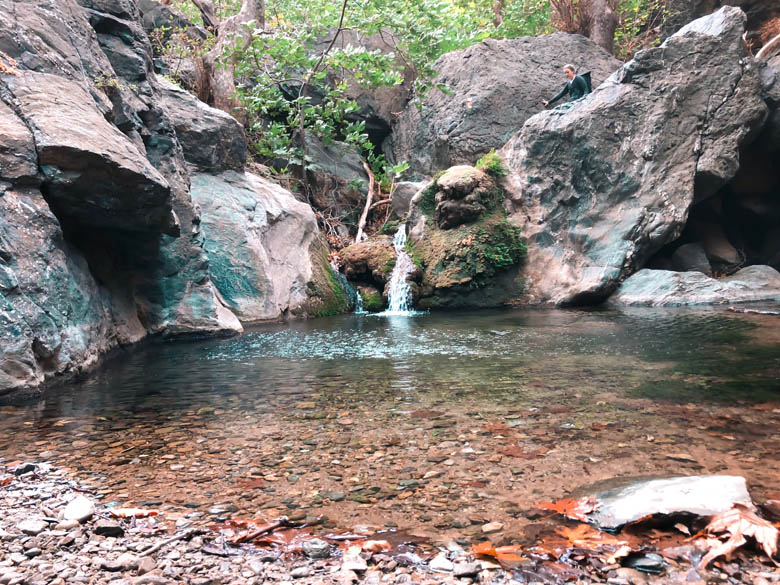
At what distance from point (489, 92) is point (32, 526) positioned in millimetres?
14492

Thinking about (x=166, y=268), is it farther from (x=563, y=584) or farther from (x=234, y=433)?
(x=563, y=584)

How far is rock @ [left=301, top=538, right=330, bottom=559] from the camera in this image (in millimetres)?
1795

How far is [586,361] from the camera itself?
4.90m

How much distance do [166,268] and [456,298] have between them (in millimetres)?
5992

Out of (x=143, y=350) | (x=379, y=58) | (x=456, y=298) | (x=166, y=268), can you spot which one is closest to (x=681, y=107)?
(x=456, y=298)

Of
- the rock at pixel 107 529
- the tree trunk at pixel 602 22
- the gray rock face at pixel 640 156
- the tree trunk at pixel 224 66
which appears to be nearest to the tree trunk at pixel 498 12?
the tree trunk at pixel 602 22

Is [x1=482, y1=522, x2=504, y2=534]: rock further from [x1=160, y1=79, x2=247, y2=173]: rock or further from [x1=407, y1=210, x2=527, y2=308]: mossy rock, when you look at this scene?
[x1=160, y1=79, x2=247, y2=173]: rock

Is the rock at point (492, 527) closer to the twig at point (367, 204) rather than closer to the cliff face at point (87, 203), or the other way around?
the cliff face at point (87, 203)

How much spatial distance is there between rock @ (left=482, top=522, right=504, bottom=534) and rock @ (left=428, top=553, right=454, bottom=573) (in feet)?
0.81

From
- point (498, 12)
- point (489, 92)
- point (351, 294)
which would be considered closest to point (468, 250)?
point (351, 294)

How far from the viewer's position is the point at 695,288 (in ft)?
31.3

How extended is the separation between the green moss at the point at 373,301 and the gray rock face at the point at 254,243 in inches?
59.9

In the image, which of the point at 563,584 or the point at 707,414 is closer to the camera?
the point at 563,584

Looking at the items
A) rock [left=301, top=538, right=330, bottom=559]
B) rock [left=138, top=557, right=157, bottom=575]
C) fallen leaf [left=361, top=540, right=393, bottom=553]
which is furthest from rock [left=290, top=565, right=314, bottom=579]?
rock [left=138, top=557, right=157, bottom=575]
